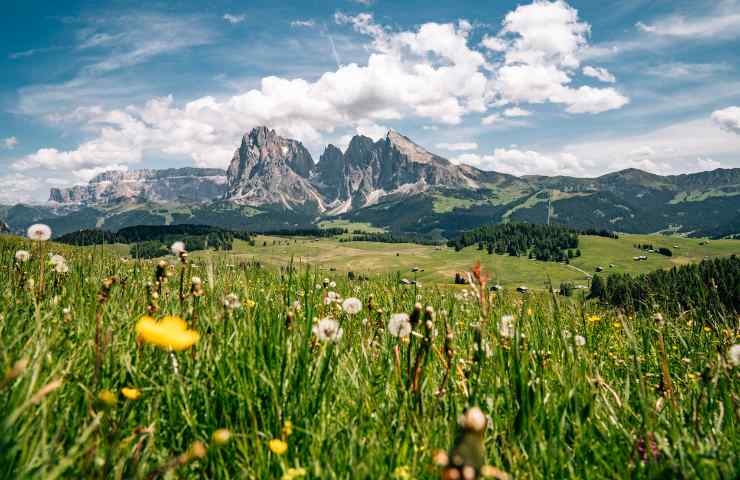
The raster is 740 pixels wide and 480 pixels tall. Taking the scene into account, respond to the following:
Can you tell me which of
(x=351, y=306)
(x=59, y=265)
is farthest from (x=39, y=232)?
(x=351, y=306)

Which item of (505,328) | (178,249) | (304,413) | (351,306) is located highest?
(178,249)

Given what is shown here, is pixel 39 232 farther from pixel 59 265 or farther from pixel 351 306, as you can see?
pixel 351 306

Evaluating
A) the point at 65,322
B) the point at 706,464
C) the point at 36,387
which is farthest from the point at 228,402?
the point at 706,464

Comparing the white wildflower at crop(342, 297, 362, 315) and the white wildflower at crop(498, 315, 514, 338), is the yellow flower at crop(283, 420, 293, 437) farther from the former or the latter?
the white wildflower at crop(498, 315, 514, 338)

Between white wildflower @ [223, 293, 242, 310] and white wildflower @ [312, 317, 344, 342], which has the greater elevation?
white wildflower @ [223, 293, 242, 310]

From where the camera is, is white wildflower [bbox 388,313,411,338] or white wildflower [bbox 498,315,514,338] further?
white wildflower [bbox 498,315,514,338]

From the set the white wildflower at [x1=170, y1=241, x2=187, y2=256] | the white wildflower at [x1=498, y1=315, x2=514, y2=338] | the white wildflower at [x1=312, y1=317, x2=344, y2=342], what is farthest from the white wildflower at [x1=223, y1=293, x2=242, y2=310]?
the white wildflower at [x1=498, y1=315, x2=514, y2=338]

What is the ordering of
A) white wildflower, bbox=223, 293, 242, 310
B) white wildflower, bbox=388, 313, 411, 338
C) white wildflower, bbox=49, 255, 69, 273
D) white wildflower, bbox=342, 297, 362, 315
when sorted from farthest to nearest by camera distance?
white wildflower, bbox=49, 255, 69, 273 < white wildflower, bbox=342, 297, 362, 315 < white wildflower, bbox=223, 293, 242, 310 < white wildflower, bbox=388, 313, 411, 338

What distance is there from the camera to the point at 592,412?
127 inches

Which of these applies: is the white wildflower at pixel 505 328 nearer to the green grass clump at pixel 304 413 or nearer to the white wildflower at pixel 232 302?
the green grass clump at pixel 304 413

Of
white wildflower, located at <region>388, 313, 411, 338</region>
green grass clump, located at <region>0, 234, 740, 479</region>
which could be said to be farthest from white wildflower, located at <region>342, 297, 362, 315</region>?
white wildflower, located at <region>388, 313, 411, 338</region>

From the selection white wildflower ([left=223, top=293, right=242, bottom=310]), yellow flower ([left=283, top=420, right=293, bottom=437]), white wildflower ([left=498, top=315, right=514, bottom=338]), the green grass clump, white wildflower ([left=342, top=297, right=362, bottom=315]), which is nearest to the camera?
the green grass clump

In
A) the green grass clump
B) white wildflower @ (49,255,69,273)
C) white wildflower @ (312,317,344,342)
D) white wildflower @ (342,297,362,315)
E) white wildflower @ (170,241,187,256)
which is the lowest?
the green grass clump

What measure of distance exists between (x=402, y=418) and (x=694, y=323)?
22.1ft
